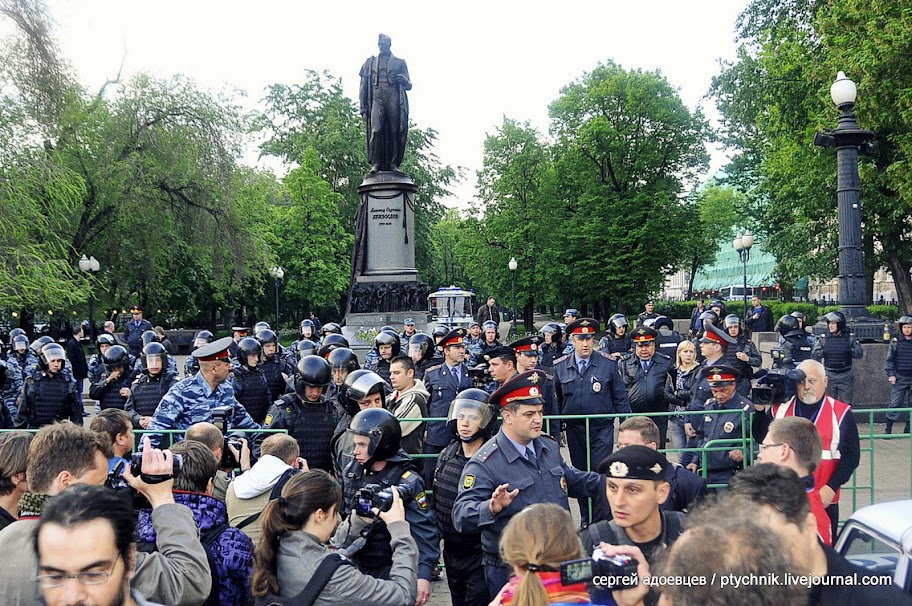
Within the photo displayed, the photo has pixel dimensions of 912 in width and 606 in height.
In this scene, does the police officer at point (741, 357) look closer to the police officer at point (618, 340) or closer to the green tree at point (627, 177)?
the police officer at point (618, 340)

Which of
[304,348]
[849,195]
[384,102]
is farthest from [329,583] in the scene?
[384,102]

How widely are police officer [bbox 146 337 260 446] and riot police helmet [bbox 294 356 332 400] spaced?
0.58 meters

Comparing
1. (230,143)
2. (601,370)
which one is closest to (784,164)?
(230,143)

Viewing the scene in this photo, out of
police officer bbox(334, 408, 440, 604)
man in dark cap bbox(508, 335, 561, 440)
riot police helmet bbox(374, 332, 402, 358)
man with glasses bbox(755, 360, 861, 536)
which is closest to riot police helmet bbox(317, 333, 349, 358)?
riot police helmet bbox(374, 332, 402, 358)

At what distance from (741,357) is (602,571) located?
6.36 m

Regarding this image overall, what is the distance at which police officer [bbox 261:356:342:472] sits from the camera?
6.57 m

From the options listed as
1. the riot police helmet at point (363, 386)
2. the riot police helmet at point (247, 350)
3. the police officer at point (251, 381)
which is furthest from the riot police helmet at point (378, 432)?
the riot police helmet at point (247, 350)

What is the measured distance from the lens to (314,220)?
145 feet

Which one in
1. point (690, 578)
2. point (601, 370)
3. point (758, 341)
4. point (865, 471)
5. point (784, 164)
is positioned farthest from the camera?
point (784, 164)

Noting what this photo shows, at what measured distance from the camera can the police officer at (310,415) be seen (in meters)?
6.57

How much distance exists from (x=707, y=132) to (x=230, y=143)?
2587cm

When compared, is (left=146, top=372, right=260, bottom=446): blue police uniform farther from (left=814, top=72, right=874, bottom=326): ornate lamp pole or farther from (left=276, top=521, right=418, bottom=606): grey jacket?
(left=814, top=72, right=874, bottom=326): ornate lamp pole

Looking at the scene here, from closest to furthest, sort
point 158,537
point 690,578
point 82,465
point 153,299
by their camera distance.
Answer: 1. point 690,578
2. point 158,537
3. point 82,465
4. point 153,299

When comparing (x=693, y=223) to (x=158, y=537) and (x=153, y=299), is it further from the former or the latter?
(x=158, y=537)
